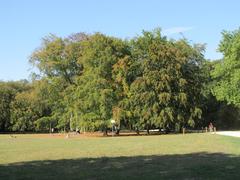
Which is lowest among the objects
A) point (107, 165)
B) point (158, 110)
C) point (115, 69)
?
point (107, 165)

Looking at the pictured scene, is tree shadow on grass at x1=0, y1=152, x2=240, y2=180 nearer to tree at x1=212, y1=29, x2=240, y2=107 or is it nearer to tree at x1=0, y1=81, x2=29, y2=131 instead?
tree at x1=212, y1=29, x2=240, y2=107

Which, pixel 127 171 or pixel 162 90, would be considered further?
pixel 162 90

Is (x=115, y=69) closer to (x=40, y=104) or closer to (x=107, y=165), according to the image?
(x=40, y=104)

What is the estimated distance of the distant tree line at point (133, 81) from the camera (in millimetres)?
70750

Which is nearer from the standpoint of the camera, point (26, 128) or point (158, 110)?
point (158, 110)

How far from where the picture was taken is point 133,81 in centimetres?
7388

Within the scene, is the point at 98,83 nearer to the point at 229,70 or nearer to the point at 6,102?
the point at 229,70

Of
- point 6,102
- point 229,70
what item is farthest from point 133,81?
point 6,102

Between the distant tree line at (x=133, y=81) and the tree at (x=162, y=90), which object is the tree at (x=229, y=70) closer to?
the distant tree line at (x=133, y=81)

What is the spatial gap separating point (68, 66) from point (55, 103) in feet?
21.6

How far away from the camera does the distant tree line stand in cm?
7075

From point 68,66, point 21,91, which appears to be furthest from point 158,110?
point 21,91

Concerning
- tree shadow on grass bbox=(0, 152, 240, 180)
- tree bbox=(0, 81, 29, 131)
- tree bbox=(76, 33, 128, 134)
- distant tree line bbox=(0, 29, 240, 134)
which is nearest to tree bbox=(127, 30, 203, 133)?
distant tree line bbox=(0, 29, 240, 134)

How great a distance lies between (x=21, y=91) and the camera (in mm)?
106312
